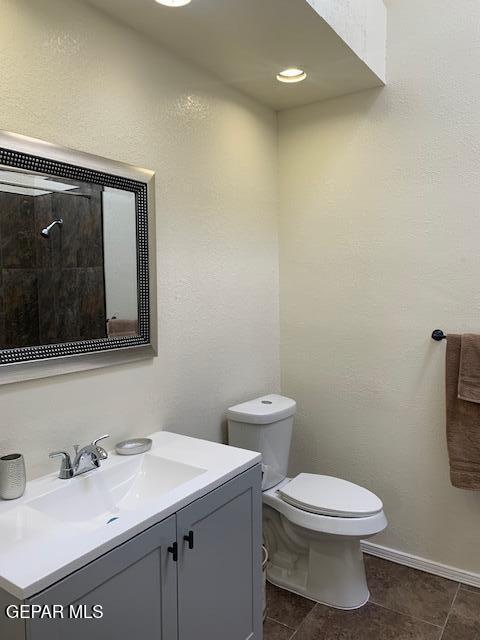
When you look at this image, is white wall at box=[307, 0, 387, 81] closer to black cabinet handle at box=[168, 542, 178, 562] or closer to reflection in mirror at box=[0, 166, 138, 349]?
reflection in mirror at box=[0, 166, 138, 349]

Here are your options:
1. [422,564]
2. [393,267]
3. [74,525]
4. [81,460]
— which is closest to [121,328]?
[81,460]

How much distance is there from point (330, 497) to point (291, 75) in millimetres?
1939

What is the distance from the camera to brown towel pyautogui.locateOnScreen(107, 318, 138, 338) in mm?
1736

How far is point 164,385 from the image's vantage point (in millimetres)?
1978

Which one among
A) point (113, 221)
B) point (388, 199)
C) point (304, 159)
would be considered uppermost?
point (304, 159)

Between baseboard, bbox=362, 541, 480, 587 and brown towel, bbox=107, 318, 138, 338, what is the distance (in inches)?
67.0

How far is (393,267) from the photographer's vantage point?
2357mm

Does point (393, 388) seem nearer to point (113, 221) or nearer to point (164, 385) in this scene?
point (164, 385)

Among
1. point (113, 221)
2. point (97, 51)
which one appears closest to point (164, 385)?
point (113, 221)

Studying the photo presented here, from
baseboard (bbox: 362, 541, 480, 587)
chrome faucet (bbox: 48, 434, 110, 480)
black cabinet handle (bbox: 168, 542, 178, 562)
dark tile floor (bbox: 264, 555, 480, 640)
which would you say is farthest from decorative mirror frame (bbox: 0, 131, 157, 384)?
baseboard (bbox: 362, 541, 480, 587)

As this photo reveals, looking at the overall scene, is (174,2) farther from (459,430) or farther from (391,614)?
(391,614)

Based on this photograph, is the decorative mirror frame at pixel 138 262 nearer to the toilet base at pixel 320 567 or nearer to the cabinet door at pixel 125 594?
the cabinet door at pixel 125 594

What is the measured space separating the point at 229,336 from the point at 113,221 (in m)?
0.85

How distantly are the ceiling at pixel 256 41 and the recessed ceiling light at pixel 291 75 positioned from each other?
3 centimetres
